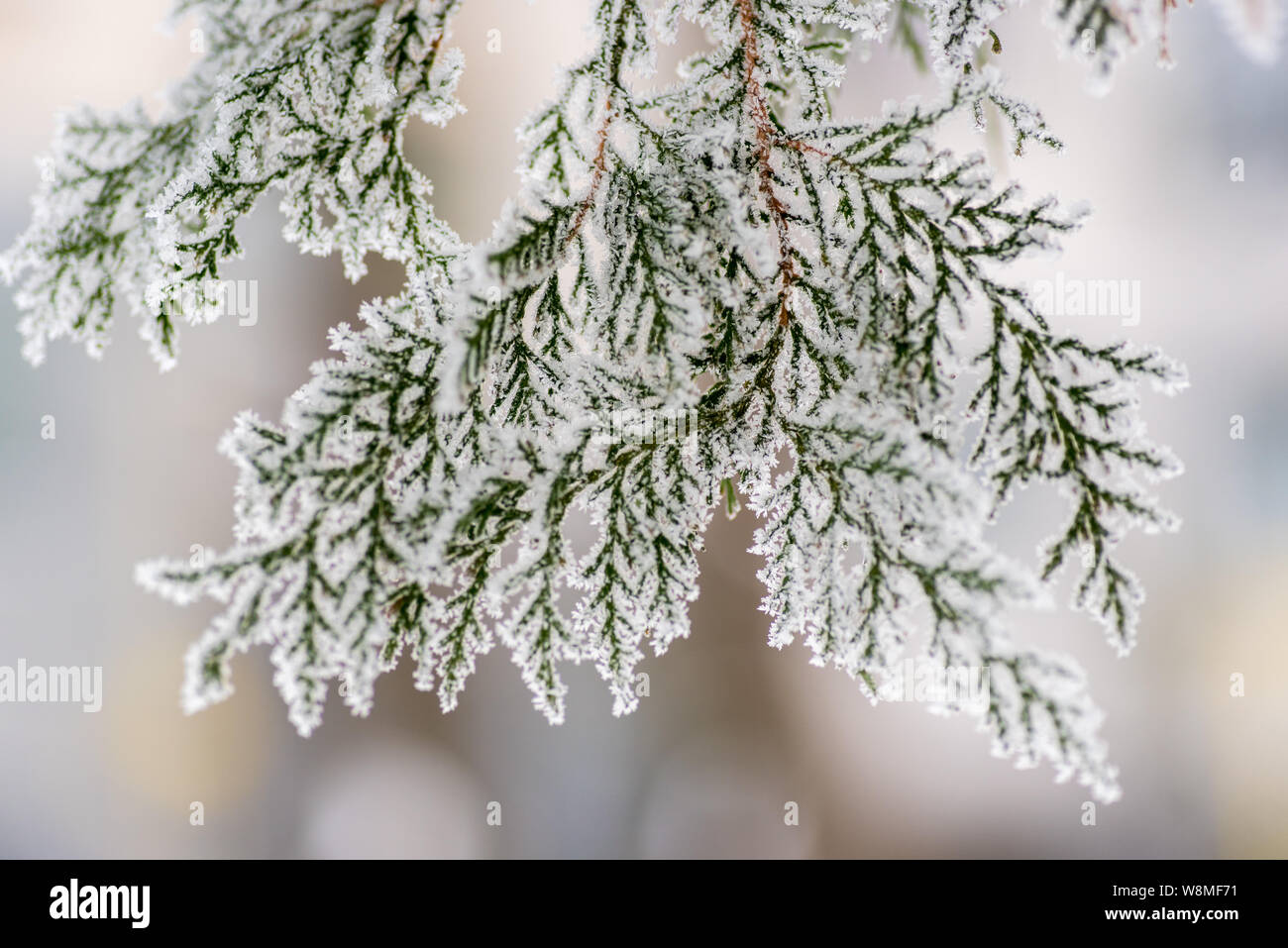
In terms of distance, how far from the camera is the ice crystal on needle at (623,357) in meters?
0.89

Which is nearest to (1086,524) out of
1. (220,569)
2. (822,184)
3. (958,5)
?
(822,184)

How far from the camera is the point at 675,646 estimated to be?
187 inches

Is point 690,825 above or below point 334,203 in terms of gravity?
below

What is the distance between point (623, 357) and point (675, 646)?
392 centimetres

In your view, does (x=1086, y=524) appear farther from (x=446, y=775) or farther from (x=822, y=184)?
(x=446, y=775)

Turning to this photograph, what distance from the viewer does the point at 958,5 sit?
3.44 feet

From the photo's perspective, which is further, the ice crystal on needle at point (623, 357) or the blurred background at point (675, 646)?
the blurred background at point (675, 646)

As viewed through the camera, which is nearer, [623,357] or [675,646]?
[623,357]

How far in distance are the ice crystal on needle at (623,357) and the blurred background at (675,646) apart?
353 centimetres

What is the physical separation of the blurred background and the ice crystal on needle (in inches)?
139

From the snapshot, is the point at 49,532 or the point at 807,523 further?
the point at 49,532

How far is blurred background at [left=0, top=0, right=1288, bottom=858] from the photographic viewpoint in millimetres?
4391
